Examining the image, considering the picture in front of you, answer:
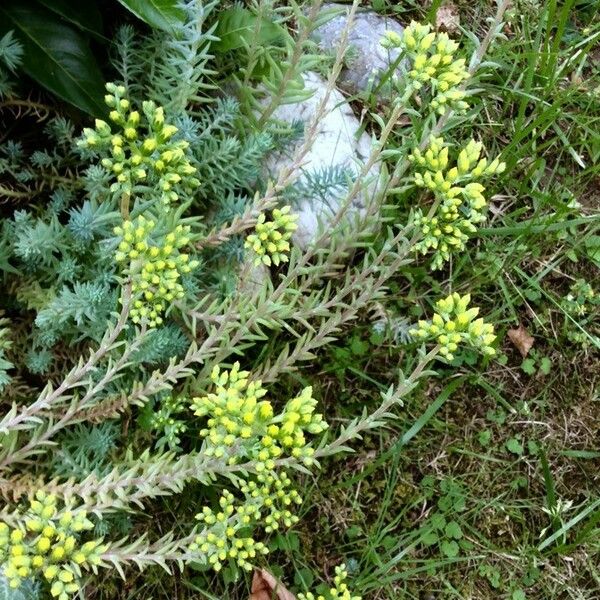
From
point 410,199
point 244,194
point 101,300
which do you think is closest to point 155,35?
point 244,194

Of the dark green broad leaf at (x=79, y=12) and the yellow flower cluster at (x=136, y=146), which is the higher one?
the dark green broad leaf at (x=79, y=12)

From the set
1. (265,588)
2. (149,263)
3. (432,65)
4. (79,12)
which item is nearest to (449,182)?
(432,65)

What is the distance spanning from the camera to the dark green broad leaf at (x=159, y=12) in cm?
186

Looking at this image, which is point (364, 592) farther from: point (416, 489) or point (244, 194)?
point (244, 194)

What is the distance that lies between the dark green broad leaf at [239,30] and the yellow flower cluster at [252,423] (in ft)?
3.66

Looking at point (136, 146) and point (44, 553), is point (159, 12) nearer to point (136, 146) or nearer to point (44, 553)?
point (136, 146)

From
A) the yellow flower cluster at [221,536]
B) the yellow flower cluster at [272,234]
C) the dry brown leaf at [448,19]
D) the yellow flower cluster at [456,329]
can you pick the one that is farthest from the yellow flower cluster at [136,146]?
the dry brown leaf at [448,19]

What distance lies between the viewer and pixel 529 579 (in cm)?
268

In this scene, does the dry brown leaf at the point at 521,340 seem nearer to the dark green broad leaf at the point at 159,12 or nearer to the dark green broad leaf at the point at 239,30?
the dark green broad leaf at the point at 239,30

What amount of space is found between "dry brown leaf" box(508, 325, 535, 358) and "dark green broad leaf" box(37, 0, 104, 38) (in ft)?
6.05

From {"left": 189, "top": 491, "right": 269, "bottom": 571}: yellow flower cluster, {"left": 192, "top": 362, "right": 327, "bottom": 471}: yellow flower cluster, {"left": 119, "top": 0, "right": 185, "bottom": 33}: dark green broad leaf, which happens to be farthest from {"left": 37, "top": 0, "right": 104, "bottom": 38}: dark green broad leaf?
{"left": 189, "top": 491, "right": 269, "bottom": 571}: yellow flower cluster

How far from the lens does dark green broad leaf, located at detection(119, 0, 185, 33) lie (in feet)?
6.10

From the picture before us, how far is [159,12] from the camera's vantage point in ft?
6.14

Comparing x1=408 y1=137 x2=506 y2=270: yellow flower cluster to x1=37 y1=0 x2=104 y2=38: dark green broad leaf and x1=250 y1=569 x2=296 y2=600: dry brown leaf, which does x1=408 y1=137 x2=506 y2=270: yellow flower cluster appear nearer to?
x1=37 y1=0 x2=104 y2=38: dark green broad leaf
